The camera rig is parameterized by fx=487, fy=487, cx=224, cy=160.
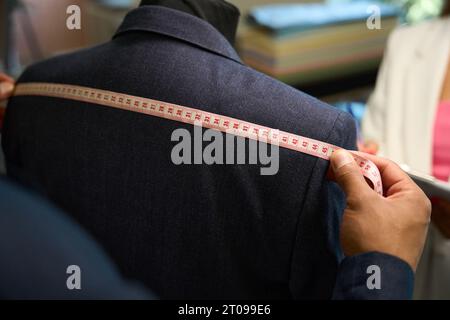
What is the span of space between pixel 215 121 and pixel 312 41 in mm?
1433

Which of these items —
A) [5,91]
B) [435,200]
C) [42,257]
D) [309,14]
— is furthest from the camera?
[309,14]

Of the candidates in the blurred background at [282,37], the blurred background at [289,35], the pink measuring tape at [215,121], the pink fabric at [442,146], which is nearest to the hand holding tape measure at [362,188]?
the pink measuring tape at [215,121]

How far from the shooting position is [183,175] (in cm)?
64

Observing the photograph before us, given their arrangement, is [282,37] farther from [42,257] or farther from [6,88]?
[42,257]

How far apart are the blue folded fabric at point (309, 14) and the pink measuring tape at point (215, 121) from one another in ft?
4.30

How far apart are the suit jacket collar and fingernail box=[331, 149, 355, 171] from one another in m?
0.19

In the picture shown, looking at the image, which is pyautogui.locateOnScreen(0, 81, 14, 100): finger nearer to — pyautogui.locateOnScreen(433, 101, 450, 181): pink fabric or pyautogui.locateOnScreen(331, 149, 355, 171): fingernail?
pyautogui.locateOnScreen(331, 149, 355, 171): fingernail

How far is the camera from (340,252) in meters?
0.63

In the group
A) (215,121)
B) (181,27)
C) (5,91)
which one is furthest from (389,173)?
(5,91)

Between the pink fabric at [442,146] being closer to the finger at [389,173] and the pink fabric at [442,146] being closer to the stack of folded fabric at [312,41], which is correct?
the finger at [389,173]

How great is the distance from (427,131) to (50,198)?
0.93 m

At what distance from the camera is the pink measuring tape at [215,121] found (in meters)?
0.59

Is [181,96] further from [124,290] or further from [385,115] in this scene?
[385,115]

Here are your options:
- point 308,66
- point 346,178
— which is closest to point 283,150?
point 346,178
